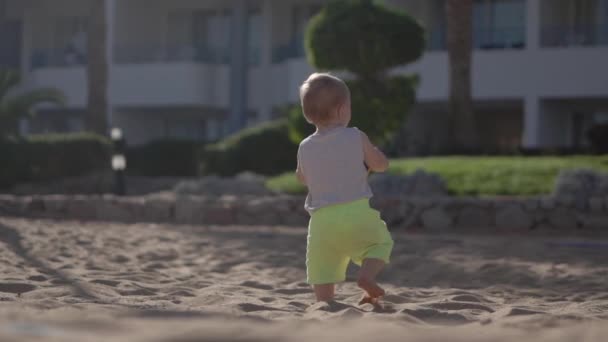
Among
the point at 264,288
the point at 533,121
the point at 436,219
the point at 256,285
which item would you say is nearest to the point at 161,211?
the point at 436,219

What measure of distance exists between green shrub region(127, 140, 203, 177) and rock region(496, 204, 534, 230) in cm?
1467

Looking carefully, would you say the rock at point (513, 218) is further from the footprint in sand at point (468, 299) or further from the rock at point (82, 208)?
the footprint in sand at point (468, 299)

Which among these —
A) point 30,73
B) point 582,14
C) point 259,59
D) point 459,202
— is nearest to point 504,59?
point 582,14

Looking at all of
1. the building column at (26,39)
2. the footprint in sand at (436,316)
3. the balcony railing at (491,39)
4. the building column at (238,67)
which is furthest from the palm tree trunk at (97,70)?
the footprint in sand at (436,316)

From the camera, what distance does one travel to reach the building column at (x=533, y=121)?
21625 mm

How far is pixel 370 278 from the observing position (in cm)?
498

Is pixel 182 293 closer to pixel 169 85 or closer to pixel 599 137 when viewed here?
pixel 599 137

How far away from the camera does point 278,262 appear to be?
805 centimetres

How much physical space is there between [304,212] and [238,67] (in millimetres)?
15392

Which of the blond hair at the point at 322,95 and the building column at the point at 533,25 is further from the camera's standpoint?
the building column at the point at 533,25

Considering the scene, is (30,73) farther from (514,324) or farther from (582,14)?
(514,324)

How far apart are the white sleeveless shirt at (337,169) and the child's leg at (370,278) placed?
0.33m

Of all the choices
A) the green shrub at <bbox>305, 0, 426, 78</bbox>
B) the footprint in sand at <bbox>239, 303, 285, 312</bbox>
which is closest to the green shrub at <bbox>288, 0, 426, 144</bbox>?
Answer: the green shrub at <bbox>305, 0, 426, 78</bbox>

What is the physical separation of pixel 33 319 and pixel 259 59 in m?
24.5
